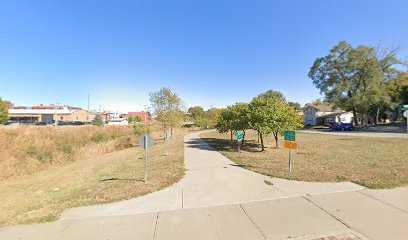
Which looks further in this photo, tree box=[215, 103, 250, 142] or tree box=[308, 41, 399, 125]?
tree box=[308, 41, 399, 125]

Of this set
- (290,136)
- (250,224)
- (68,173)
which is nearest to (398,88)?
(290,136)

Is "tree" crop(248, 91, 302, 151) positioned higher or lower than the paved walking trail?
higher

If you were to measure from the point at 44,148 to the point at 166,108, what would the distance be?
33.7ft

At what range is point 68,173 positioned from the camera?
11633mm

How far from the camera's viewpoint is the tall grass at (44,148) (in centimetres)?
1293

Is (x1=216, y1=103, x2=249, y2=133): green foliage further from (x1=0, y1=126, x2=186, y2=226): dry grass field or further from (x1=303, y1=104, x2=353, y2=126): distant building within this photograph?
(x1=303, y1=104, x2=353, y2=126): distant building

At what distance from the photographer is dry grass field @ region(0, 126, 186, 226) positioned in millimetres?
5688

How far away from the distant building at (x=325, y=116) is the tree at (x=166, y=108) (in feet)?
155

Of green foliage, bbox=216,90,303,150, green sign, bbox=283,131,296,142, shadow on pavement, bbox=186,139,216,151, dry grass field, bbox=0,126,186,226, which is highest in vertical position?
green foliage, bbox=216,90,303,150

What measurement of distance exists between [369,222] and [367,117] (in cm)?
5486

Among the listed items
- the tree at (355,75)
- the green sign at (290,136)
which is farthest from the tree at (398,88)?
the green sign at (290,136)

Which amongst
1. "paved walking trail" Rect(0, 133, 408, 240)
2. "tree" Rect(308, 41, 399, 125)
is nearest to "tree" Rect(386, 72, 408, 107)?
"tree" Rect(308, 41, 399, 125)

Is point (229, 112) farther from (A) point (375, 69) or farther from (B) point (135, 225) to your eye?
(A) point (375, 69)

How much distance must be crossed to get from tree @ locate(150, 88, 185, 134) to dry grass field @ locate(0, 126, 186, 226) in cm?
221
